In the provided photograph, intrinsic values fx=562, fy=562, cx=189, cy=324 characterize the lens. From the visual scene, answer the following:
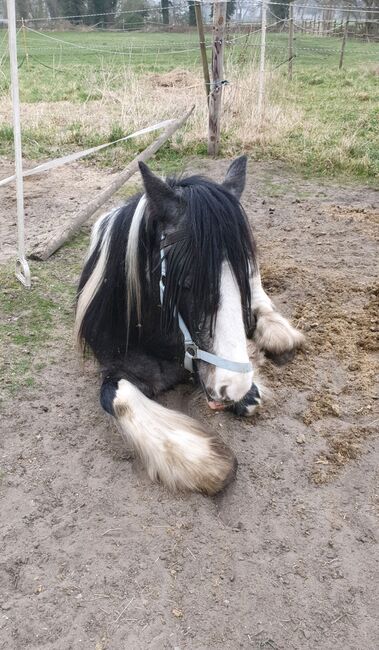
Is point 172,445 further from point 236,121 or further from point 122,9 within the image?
point 122,9

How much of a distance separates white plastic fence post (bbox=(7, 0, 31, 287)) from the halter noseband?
6.06ft

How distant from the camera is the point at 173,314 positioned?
8.14 ft

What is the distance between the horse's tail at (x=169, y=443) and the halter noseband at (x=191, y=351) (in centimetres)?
34

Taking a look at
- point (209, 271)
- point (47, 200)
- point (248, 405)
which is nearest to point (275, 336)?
point (248, 405)

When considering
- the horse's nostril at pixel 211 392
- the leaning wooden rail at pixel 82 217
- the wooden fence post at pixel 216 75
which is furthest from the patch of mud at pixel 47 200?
the horse's nostril at pixel 211 392

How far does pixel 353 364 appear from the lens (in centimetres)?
335

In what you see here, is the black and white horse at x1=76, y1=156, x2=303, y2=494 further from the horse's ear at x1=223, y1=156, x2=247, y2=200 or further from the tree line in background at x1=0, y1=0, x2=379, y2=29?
the tree line in background at x1=0, y1=0, x2=379, y2=29

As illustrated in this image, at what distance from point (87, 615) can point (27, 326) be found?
7.23ft

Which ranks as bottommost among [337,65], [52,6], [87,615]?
[87,615]

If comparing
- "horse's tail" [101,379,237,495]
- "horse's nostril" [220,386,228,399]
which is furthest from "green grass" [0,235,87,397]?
"horse's nostril" [220,386,228,399]

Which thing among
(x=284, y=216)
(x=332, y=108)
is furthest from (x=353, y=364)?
(x=332, y=108)

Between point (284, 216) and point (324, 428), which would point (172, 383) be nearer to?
point (324, 428)

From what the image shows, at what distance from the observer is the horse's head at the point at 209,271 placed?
89.2 inches

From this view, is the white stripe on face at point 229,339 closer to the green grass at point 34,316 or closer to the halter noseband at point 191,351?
the halter noseband at point 191,351
